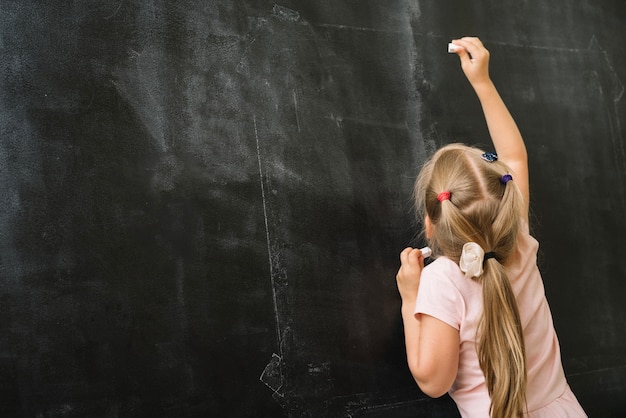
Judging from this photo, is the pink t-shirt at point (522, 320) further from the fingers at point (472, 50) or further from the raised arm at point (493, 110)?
the fingers at point (472, 50)

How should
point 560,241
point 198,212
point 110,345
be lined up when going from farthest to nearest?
point 560,241 < point 198,212 < point 110,345

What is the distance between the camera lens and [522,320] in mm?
1360

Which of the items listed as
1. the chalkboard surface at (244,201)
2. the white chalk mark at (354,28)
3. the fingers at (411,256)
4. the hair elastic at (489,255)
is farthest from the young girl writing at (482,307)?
the white chalk mark at (354,28)

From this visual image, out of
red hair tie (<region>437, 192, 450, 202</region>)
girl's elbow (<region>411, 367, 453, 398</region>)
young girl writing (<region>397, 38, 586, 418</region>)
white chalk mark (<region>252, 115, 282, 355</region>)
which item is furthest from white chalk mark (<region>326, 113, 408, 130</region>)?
girl's elbow (<region>411, 367, 453, 398</region>)

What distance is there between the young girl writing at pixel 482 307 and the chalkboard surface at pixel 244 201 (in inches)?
12.7

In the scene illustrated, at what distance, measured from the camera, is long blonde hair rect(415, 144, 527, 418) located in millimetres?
1232

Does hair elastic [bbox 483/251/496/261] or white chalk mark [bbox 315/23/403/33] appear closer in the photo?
hair elastic [bbox 483/251/496/261]

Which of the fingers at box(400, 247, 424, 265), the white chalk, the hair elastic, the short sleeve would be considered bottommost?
the fingers at box(400, 247, 424, 265)

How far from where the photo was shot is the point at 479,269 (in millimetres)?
1230

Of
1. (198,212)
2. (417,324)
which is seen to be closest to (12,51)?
(198,212)

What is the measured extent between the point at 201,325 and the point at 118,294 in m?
0.21

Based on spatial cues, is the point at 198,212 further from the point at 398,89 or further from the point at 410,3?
the point at 410,3

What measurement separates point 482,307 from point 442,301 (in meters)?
0.08

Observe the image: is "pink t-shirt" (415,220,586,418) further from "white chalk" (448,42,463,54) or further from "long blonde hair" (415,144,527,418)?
"white chalk" (448,42,463,54)
